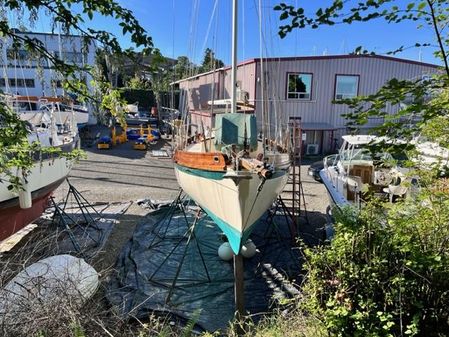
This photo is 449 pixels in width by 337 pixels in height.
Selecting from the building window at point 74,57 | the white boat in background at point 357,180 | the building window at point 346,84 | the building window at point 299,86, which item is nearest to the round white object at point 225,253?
the white boat in background at point 357,180

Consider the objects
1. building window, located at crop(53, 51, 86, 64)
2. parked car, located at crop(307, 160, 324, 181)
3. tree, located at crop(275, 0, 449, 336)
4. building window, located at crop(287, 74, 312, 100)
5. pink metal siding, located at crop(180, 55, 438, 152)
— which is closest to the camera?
tree, located at crop(275, 0, 449, 336)

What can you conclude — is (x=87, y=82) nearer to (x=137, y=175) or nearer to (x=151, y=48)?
(x=151, y=48)

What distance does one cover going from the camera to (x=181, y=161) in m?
7.18

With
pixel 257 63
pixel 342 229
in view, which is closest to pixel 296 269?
pixel 342 229

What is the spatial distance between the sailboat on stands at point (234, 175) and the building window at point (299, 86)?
11872mm

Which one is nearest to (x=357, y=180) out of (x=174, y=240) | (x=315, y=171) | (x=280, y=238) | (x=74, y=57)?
(x=280, y=238)

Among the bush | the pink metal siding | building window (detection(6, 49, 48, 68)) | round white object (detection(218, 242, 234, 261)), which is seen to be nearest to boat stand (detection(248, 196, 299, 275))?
round white object (detection(218, 242, 234, 261))

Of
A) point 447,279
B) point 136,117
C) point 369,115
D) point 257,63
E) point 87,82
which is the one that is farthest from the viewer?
point 136,117

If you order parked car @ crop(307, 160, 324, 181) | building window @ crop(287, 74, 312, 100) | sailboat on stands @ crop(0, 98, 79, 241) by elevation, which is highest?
building window @ crop(287, 74, 312, 100)

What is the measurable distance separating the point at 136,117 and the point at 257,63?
18755 mm

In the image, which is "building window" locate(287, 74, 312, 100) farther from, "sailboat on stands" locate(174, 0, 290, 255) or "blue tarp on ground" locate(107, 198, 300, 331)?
"sailboat on stands" locate(174, 0, 290, 255)

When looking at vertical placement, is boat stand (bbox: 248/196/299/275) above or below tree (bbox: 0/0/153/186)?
below

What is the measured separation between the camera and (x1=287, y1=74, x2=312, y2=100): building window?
18266 millimetres

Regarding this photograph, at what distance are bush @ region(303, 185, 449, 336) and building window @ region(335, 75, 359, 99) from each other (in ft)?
56.3
